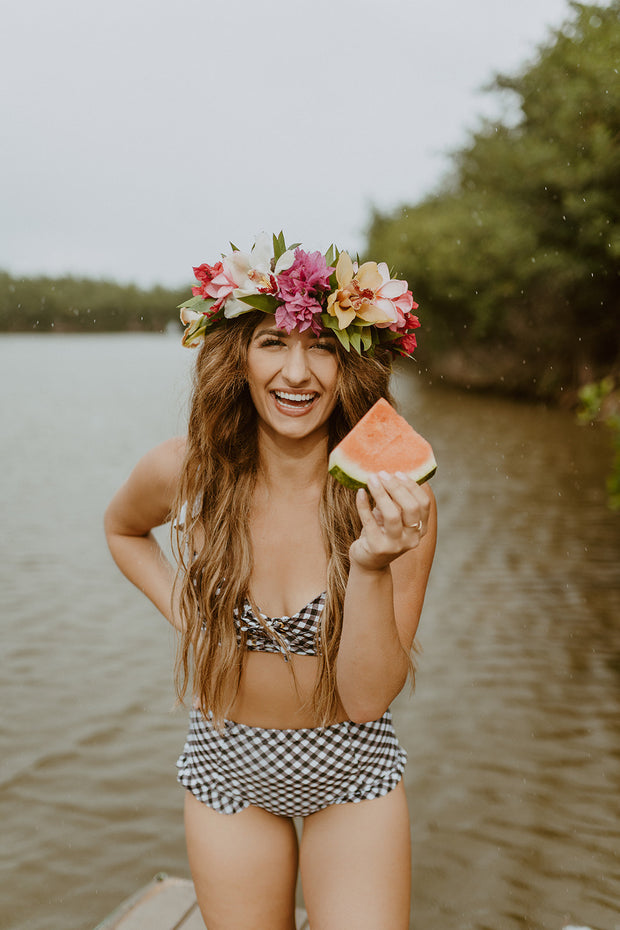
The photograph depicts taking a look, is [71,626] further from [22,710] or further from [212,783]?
[212,783]

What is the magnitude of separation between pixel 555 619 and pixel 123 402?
24.9 metres

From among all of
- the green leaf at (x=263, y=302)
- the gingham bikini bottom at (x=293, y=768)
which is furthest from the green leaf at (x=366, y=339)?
the gingham bikini bottom at (x=293, y=768)

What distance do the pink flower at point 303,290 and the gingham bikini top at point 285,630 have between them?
29.3 inches

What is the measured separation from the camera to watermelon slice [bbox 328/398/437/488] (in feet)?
7.73

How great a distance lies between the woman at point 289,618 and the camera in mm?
2547

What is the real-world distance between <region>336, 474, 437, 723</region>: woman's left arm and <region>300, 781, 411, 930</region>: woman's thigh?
30cm

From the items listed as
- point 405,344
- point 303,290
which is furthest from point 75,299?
point 303,290

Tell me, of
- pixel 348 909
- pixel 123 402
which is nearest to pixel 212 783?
pixel 348 909

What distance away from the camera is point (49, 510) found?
1374 cm

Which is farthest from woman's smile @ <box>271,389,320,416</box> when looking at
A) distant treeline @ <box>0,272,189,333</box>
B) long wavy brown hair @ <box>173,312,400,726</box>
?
distant treeline @ <box>0,272,189,333</box>

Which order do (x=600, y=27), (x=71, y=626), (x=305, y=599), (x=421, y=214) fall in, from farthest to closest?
(x=421, y=214)
(x=600, y=27)
(x=71, y=626)
(x=305, y=599)

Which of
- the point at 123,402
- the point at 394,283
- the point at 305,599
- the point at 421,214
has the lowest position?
the point at 123,402

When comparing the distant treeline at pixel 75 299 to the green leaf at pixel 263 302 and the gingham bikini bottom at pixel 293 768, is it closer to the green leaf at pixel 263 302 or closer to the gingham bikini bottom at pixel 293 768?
the green leaf at pixel 263 302

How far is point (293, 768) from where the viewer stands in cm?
258
